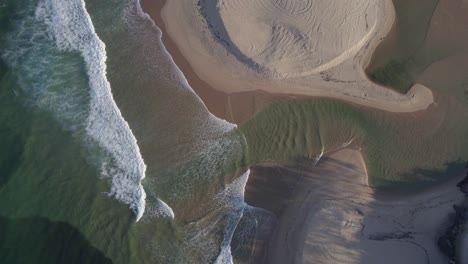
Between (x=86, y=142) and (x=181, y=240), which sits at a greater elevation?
(x=86, y=142)

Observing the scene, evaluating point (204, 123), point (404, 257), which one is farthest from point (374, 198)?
point (204, 123)

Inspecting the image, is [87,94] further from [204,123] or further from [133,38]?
[204,123]

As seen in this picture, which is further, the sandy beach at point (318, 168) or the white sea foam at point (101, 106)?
the white sea foam at point (101, 106)

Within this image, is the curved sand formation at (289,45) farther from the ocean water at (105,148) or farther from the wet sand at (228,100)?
the ocean water at (105,148)

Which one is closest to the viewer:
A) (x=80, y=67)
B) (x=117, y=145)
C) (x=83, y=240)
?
(x=83, y=240)

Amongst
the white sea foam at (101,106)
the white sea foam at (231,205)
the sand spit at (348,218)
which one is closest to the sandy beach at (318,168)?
the sand spit at (348,218)

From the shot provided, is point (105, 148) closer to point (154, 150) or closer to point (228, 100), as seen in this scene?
point (154, 150)

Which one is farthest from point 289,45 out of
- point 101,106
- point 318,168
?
point 101,106

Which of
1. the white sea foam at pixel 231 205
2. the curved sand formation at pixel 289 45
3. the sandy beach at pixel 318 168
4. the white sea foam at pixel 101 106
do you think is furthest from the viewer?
the curved sand formation at pixel 289 45
